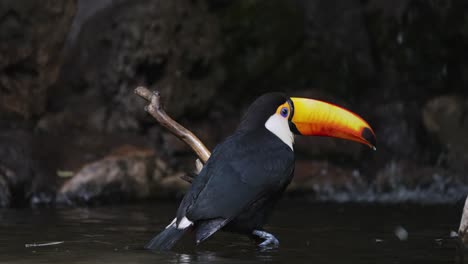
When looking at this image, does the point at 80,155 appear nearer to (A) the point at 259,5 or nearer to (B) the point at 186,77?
(B) the point at 186,77

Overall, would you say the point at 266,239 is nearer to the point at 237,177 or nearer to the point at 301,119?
the point at 237,177

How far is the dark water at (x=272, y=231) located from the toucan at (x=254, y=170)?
23 centimetres

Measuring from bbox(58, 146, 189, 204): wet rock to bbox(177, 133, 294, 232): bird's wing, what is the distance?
6029 millimetres

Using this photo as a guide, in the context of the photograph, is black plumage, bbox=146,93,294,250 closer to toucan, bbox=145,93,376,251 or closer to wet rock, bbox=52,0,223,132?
toucan, bbox=145,93,376,251

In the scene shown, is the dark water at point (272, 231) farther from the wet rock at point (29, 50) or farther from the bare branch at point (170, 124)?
the wet rock at point (29, 50)

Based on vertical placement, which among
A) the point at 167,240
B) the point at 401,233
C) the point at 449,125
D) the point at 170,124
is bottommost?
the point at 167,240

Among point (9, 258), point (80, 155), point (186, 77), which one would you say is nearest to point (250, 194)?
point (9, 258)

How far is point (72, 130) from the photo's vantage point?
1694 cm

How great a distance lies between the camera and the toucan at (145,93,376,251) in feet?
26.8

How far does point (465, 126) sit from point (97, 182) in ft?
24.1

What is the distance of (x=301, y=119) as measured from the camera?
9.35m

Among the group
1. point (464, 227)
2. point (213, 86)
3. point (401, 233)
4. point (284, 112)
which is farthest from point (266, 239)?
point (213, 86)

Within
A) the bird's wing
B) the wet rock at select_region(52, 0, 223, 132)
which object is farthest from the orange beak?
the wet rock at select_region(52, 0, 223, 132)

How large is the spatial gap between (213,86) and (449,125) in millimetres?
4441
